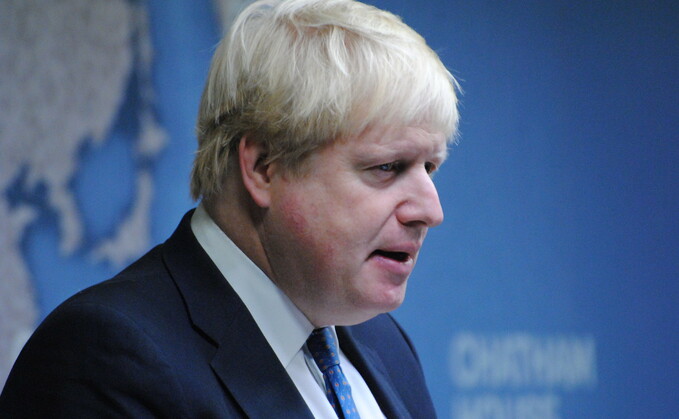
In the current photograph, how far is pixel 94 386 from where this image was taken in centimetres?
97

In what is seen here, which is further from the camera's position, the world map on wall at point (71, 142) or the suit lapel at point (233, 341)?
the world map on wall at point (71, 142)

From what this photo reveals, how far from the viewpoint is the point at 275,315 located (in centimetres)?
118

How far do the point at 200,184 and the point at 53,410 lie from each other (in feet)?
1.37

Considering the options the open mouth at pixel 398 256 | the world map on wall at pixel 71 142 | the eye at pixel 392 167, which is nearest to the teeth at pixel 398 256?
the open mouth at pixel 398 256

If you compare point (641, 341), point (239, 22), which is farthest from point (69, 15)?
point (641, 341)

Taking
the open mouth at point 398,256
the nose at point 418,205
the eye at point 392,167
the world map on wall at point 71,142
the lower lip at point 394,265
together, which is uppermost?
the world map on wall at point 71,142

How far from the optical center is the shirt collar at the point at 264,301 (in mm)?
1176

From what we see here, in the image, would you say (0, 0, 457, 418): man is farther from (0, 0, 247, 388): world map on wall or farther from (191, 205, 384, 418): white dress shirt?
(0, 0, 247, 388): world map on wall

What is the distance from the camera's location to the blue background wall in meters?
2.36

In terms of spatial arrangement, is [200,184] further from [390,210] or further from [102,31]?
[102,31]

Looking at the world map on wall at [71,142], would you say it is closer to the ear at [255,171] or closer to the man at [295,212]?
the man at [295,212]

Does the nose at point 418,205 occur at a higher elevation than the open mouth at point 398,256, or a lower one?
higher

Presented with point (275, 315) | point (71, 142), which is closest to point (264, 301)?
point (275, 315)

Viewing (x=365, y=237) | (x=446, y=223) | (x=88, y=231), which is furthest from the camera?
(x=446, y=223)
